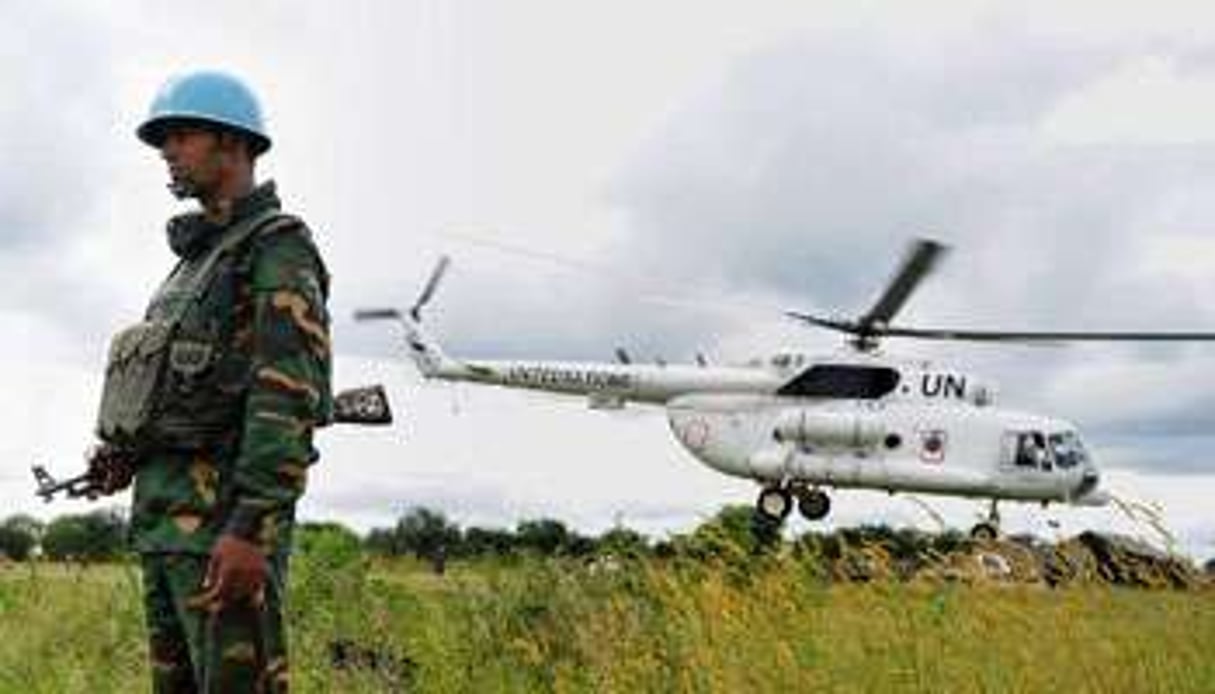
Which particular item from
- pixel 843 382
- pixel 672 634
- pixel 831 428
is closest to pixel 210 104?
pixel 672 634

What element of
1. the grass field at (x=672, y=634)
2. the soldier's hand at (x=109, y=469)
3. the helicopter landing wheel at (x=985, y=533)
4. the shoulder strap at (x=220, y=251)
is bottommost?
the grass field at (x=672, y=634)

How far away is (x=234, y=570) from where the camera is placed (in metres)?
4.21

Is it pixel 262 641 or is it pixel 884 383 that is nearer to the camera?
pixel 262 641

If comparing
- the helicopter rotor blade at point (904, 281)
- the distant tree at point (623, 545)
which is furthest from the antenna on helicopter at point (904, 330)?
the distant tree at point (623, 545)

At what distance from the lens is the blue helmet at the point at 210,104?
4.56 metres

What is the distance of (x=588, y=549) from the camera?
1056 cm

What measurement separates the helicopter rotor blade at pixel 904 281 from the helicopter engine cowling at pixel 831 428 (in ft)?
7.12

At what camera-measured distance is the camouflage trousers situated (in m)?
4.38

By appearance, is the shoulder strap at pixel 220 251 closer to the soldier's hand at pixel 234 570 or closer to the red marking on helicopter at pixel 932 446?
the soldier's hand at pixel 234 570

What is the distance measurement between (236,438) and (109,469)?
1.56 ft

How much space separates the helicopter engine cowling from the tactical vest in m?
28.3

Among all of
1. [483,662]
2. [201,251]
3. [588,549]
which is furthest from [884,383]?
[201,251]

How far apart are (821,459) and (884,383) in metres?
1.61

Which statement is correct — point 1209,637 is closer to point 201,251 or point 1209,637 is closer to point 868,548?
point 868,548
